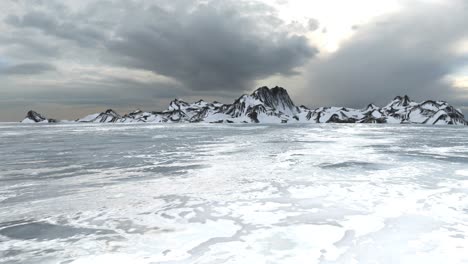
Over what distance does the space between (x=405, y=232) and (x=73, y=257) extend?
20.2ft

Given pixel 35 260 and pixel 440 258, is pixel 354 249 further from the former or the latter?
pixel 35 260

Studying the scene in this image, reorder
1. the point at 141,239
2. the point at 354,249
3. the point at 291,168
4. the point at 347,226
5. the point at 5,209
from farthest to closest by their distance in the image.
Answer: the point at 291,168 → the point at 5,209 → the point at 347,226 → the point at 141,239 → the point at 354,249

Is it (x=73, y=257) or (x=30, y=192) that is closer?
(x=73, y=257)

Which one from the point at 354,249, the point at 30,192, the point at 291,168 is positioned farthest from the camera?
the point at 291,168

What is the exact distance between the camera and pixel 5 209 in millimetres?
Answer: 8086

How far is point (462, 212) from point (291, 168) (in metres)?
7.63

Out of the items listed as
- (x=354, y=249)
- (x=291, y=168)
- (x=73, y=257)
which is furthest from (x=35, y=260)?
(x=291, y=168)

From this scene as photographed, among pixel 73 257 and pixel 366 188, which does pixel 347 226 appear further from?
pixel 73 257

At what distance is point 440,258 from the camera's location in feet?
16.8

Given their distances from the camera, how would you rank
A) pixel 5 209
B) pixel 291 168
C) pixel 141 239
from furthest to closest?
1. pixel 291 168
2. pixel 5 209
3. pixel 141 239

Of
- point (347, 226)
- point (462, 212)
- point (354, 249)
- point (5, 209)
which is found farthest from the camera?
point (5, 209)

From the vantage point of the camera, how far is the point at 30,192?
1006 centimetres

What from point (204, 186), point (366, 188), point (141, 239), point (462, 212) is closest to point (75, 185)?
point (204, 186)

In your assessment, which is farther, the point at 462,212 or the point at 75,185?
the point at 75,185
